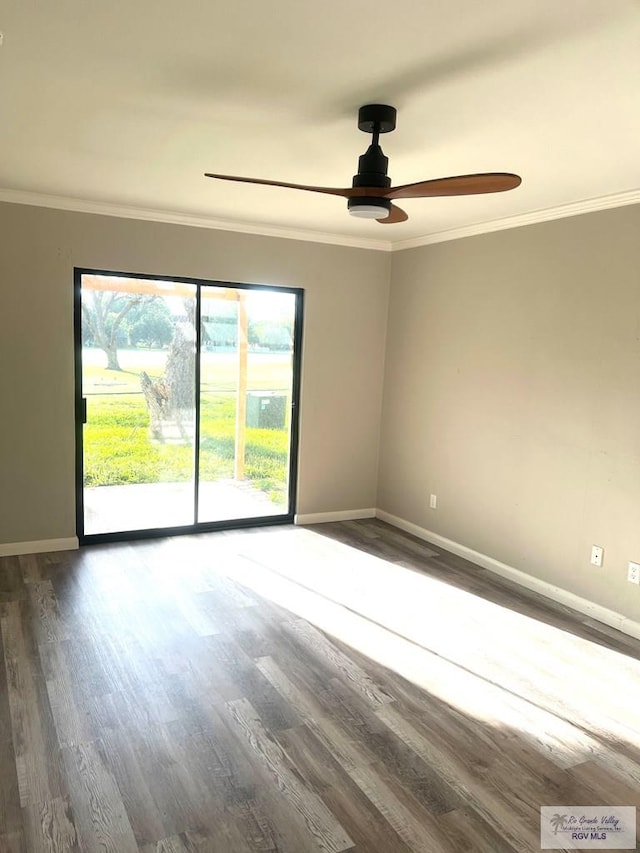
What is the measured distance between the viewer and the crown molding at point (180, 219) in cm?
402

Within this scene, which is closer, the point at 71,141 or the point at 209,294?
the point at 71,141

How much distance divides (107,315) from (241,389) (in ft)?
3.81

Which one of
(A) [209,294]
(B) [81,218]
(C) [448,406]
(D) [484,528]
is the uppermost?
(B) [81,218]

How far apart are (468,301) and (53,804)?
3859 mm

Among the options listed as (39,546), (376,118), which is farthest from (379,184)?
(39,546)

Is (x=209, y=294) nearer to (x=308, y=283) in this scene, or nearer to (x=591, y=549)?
(x=308, y=283)

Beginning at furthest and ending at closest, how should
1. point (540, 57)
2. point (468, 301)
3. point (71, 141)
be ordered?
point (468, 301) < point (71, 141) < point (540, 57)

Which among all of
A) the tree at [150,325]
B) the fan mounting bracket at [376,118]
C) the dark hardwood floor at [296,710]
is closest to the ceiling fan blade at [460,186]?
the fan mounting bracket at [376,118]

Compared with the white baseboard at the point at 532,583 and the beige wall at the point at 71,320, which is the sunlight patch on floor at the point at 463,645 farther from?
the beige wall at the point at 71,320

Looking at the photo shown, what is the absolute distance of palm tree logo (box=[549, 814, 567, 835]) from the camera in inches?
79.4

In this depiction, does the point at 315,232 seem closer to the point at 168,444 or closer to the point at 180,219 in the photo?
the point at 180,219

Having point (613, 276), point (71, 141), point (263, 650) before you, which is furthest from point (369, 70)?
point (263, 650)

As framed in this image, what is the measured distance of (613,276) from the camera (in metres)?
3.49

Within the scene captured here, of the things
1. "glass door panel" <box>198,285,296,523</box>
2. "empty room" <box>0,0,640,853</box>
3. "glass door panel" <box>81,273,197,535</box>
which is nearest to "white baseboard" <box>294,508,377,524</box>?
"empty room" <box>0,0,640,853</box>
